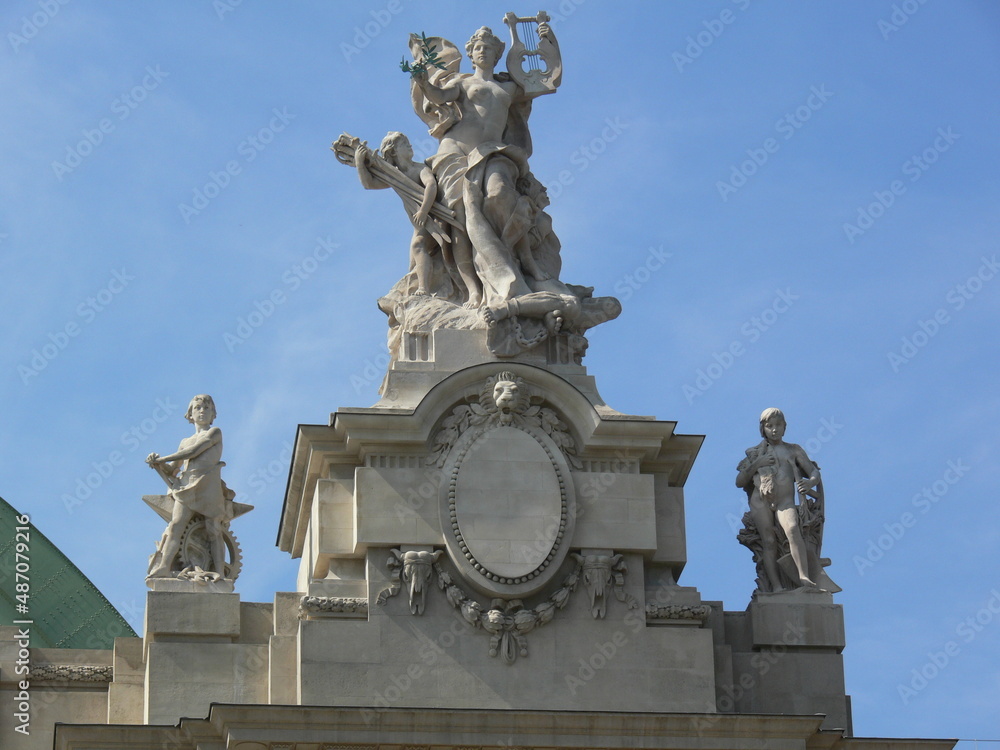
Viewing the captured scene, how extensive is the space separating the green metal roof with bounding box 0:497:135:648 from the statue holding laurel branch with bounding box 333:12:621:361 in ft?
26.0

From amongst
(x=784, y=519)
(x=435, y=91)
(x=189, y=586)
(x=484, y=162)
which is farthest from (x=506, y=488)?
(x=435, y=91)

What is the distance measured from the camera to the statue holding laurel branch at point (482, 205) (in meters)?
33.2

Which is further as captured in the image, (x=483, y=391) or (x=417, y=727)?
(x=483, y=391)

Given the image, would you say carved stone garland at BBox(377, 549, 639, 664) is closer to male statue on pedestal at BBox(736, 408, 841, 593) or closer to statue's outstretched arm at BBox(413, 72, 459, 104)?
male statue on pedestal at BBox(736, 408, 841, 593)

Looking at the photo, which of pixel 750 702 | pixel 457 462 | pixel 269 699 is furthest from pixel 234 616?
pixel 750 702

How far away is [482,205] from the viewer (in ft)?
111

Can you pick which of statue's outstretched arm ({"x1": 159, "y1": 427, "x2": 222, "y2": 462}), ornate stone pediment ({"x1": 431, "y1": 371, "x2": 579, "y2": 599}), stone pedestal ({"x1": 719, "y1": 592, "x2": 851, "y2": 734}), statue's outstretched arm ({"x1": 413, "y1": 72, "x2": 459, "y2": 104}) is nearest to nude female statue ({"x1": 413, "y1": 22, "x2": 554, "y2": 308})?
statue's outstretched arm ({"x1": 413, "y1": 72, "x2": 459, "y2": 104})

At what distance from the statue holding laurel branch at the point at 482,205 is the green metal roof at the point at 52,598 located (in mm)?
7914

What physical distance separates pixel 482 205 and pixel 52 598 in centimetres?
968

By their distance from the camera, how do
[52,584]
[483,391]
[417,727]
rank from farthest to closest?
[52,584]
[483,391]
[417,727]

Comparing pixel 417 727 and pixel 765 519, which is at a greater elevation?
pixel 765 519

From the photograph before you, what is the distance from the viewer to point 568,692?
1225 inches

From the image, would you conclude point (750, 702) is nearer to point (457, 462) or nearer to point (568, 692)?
point (568, 692)

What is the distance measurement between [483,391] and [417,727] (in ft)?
14.6
